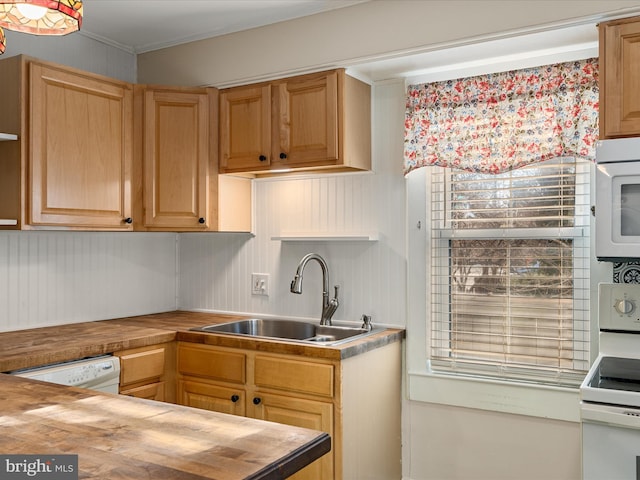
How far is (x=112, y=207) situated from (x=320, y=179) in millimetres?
1069

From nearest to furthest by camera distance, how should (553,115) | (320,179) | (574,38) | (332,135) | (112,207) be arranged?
(574,38) → (553,115) → (332,135) → (112,207) → (320,179)

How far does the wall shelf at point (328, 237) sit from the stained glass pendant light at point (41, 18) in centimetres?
188

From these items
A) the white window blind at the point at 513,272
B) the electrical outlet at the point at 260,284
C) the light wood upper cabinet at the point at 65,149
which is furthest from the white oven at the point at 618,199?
the light wood upper cabinet at the point at 65,149

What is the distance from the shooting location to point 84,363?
2496 millimetres

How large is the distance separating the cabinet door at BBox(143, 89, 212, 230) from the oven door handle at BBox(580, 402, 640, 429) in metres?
1.98

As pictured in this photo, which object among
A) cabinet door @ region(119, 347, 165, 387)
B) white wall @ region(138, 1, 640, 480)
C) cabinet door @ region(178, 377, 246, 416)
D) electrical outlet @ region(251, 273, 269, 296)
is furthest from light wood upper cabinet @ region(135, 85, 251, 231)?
cabinet door @ region(178, 377, 246, 416)

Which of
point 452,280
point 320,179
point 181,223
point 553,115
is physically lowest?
point 452,280

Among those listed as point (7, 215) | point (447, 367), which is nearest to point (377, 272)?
point (447, 367)

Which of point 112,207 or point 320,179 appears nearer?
point 112,207

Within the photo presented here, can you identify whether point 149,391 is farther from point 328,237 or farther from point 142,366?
point 328,237

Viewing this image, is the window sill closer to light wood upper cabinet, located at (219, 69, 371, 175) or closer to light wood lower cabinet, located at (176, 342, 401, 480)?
light wood lower cabinet, located at (176, 342, 401, 480)

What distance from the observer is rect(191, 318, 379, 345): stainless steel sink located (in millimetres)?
2988

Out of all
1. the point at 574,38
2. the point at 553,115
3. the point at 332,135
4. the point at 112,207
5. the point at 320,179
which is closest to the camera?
the point at 574,38

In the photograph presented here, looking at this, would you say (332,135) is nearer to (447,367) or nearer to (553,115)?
(553,115)
